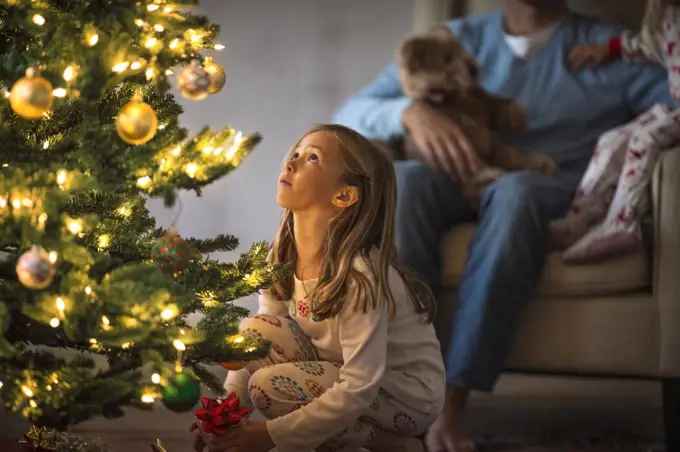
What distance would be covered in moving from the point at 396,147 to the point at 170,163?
1044 mm

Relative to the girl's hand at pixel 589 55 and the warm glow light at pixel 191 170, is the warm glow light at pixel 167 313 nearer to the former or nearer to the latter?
the warm glow light at pixel 191 170

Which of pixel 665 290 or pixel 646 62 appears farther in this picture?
pixel 646 62

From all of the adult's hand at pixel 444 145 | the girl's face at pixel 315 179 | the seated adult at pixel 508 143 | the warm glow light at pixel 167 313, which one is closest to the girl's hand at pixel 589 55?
the seated adult at pixel 508 143

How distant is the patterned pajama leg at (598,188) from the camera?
5.73 ft

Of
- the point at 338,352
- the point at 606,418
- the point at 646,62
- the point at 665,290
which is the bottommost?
the point at 606,418

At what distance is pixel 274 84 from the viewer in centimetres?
281

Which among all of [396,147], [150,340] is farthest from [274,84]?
[150,340]

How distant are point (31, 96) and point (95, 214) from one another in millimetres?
181

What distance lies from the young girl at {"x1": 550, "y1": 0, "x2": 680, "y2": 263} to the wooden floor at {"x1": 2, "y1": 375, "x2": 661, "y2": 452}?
0.39 metres

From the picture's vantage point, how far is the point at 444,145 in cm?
189

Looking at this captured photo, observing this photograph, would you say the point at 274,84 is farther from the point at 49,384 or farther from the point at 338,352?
the point at 49,384

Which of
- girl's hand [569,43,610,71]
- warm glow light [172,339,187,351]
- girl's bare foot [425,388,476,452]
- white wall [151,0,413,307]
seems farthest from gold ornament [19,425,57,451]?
white wall [151,0,413,307]

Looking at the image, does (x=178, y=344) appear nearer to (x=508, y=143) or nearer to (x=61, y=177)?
(x=61, y=177)

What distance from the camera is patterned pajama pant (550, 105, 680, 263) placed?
65.4 inches
